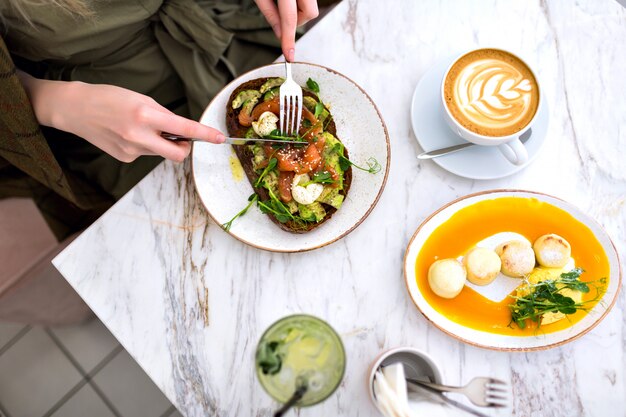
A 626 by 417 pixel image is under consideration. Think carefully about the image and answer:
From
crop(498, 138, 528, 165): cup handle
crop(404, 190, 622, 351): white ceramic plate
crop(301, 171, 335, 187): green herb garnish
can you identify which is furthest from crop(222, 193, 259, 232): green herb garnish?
crop(498, 138, 528, 165): cup handle

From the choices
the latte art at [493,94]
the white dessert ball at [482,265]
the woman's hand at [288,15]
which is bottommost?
the white dessert ball at [482,265]

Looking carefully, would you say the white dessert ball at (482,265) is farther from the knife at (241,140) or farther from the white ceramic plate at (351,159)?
the knife at (241,140)

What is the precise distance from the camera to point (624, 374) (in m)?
1.23

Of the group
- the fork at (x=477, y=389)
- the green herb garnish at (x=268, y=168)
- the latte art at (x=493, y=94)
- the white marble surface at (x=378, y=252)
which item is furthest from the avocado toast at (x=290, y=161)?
the fork at (x=477, y=389)

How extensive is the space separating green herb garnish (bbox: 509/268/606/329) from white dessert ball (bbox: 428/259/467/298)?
0.46ft

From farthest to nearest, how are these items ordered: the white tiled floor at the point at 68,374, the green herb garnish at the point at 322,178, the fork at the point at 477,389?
the white tiled floor at the point at 68,374 → the green herb garnish at the point at 322,178 → the fork at the point at 477,389

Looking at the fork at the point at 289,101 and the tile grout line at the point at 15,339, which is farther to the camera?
the tile grout line at the point at 15,339

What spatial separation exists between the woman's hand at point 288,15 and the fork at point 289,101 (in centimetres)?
4

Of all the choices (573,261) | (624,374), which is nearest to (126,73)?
(573,261)

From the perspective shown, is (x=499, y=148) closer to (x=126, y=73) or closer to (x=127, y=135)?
(x=127, y=135)

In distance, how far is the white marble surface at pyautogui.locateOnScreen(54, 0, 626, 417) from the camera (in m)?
1.23

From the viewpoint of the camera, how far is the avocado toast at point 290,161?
1.22m

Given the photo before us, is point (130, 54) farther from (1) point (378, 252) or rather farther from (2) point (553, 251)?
(2) point (553, 251)

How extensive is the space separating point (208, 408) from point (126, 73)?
35.2 inches
